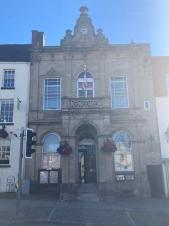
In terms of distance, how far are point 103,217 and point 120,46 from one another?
53.2 feet

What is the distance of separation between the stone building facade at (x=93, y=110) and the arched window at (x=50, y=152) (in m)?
0.08

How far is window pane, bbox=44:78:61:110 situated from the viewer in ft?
81.8

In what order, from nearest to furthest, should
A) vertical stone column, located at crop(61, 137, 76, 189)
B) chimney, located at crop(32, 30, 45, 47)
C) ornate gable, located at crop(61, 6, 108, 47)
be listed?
1. vertical stone column, located at crop(61, 137, 76, 189)
2. ornate gable, located at crop(61, 6, 108, 47)
3. chimney, located at crop(32, 30, 45, 47)

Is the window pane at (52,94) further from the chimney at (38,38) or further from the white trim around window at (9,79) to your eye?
the chimney at (38,38)

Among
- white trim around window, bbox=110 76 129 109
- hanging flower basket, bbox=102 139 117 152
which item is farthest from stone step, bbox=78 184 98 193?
white trim around window, bbox=110 76 129 109

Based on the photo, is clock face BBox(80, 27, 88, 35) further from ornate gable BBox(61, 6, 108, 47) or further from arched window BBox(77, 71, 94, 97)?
arched window BBox(77, 71, 94, 97)

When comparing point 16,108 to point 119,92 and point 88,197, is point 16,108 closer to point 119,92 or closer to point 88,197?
point 119,92

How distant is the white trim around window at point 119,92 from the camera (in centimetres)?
2483

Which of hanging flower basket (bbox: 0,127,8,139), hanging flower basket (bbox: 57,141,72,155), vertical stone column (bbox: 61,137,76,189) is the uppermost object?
hanging flower basket (bbox: 0,127,8,139)

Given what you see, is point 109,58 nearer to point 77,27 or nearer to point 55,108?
point 77,27

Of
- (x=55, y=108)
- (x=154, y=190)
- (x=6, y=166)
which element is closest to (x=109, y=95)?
(x=55, y=108)

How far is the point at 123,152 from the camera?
77.4 feet

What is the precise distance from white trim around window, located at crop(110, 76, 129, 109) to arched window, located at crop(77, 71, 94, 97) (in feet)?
5.81

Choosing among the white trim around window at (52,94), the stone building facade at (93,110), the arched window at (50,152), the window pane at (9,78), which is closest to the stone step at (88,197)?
the stone building facade at (93,110)
